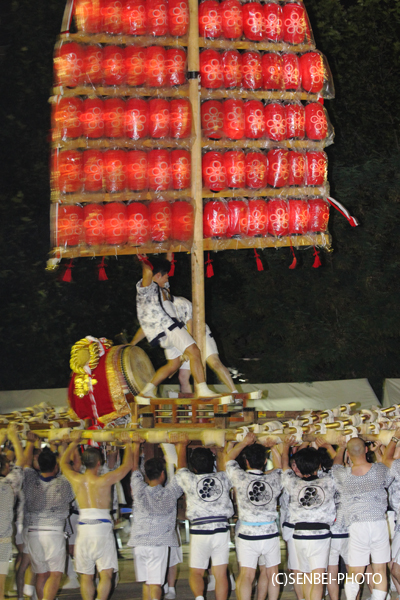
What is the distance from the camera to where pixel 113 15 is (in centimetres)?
641

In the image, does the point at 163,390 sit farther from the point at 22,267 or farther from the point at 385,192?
the point at 385,192

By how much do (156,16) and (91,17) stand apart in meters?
0.59

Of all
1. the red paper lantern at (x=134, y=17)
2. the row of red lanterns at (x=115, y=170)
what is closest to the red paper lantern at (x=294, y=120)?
the row of red lanterns at (x=115, y=170)

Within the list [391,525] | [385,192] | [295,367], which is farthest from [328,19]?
[391,525]

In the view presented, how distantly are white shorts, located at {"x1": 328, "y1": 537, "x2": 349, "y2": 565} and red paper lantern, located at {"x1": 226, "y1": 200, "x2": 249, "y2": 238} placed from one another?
2813 millimetres

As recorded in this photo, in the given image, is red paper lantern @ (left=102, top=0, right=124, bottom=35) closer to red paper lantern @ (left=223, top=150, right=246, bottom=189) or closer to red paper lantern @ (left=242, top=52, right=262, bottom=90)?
red paper lantern @ (left=242, top=52, right=262, bottom=90)

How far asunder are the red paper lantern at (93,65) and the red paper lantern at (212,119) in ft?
3.22

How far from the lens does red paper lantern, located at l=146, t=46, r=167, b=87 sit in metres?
6.40

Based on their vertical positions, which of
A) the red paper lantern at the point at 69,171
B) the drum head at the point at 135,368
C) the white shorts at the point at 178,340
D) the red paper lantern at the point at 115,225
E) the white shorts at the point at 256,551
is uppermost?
the red paper lantern at the point at 69,171

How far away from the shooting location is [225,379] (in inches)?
255

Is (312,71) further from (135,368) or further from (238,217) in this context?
(135,368)

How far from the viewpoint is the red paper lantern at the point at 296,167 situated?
673 centimetres

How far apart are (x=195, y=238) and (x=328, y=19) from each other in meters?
8.47

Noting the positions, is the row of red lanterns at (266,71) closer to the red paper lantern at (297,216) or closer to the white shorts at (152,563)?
the red paper lantern at (297,216)
